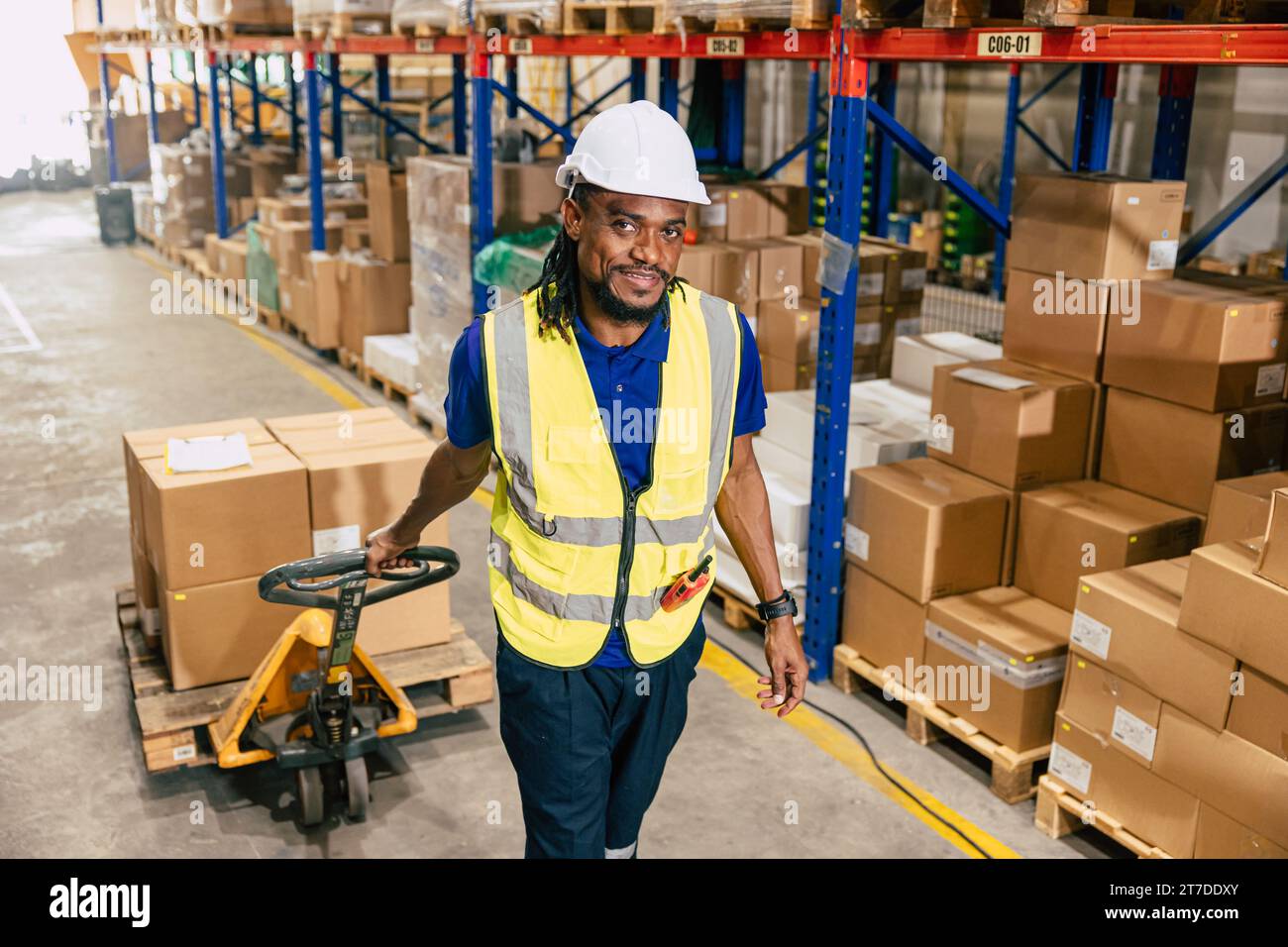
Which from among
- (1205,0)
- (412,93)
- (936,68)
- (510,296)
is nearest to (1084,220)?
(1205,0)

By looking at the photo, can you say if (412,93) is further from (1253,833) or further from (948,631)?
(1253,833)

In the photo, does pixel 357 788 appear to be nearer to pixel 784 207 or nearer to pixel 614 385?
pixel 614 385

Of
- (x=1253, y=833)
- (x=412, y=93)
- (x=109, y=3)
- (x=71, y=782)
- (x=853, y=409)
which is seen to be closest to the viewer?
(x=1253, y=833)

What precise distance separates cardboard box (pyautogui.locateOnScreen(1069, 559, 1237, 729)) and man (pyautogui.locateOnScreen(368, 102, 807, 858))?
4.75ft

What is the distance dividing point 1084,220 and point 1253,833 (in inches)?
84.8

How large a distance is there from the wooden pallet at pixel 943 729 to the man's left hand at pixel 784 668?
1.78 m

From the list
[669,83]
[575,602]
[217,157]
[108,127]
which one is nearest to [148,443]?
[575,602]

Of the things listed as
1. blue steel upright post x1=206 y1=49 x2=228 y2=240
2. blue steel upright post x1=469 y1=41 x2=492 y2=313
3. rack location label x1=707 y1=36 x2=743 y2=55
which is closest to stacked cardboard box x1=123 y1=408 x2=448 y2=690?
rack location label x1=707 y1=36 x2=743 y2=55

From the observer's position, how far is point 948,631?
14.6 feet

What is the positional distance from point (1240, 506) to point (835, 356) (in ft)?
5.17

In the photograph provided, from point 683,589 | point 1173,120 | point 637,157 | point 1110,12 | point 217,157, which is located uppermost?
point 1110,12

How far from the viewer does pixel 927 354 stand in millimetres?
5906

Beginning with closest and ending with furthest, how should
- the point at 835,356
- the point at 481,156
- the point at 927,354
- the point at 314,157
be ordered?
1. the point at 835,356
2. the point at 927,354
3. the point at 481,156
4. the point at 314,157

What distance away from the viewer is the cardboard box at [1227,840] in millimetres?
3350
